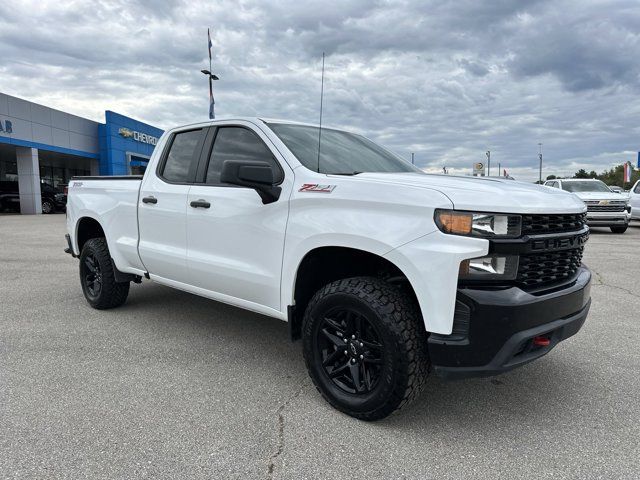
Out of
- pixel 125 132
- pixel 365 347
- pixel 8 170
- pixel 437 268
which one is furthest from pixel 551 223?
pixel 8 170

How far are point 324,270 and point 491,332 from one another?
1.23 meters

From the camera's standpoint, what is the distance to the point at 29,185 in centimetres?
2567

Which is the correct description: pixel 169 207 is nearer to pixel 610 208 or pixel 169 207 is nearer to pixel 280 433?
pixel 280 433

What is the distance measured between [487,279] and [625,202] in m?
14.3

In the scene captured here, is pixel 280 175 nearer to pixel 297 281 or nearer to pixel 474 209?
pixel 297 281

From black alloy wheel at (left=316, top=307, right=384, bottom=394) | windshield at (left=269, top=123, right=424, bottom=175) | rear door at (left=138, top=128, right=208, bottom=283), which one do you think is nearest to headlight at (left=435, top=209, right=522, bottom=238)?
black alloy wheel at (left=316, top=307, right=384, bottom=394)

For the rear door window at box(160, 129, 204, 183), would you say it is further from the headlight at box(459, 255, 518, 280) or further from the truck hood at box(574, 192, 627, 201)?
the truck hood at box(574, 192, 627, 201)

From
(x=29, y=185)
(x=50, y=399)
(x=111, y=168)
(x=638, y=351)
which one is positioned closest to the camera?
(x=50, y=399)

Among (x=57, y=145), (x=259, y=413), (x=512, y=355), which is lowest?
(x=259, y=413)

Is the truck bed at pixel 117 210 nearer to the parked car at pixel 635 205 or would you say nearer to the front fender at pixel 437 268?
the front fender at pixel 437 268

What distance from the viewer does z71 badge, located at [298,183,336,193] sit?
2951 mm

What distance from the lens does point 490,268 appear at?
246cm

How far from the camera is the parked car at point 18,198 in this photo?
1049 inches

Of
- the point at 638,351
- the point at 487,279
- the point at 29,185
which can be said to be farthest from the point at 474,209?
the point at 29,185
